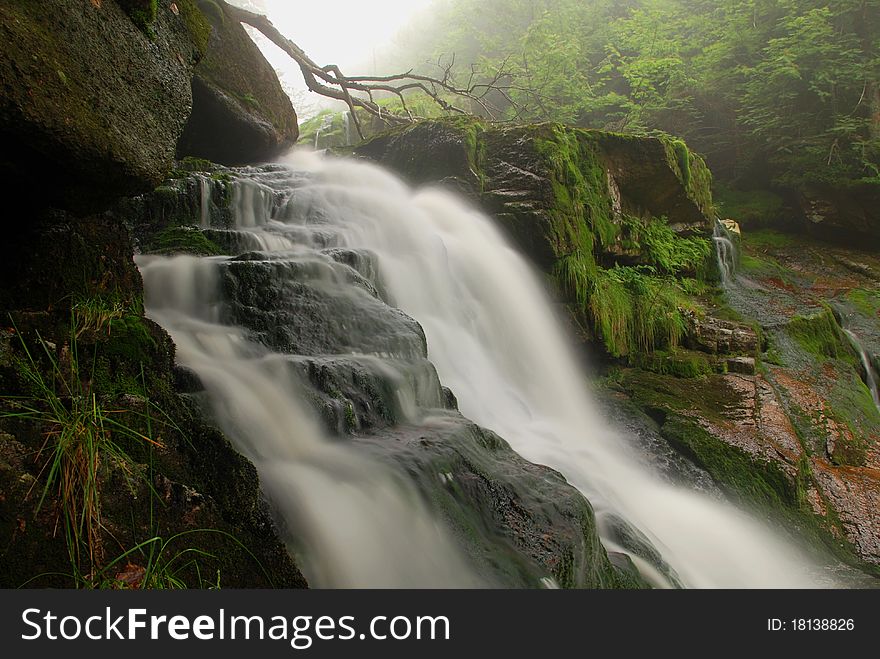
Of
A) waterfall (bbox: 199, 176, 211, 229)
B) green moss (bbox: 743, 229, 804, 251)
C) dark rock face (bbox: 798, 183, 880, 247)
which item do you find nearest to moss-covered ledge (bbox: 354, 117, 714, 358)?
waterfall (bbox: 199, 176, 211, 229)

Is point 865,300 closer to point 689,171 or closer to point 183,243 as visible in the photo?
point 689,171

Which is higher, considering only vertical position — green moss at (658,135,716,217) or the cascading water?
green moss at (658,135,716,217)

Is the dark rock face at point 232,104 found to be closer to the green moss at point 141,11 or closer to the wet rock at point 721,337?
the green moss at point 141,11

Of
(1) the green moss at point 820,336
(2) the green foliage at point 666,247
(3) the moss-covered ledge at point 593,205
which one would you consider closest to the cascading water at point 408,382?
(3) the moss-covered ledge at point 593,205

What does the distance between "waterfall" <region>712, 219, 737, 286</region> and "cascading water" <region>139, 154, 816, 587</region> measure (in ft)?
13.1

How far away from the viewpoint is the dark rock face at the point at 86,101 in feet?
5.92

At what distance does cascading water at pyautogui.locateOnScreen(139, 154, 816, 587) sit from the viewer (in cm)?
238

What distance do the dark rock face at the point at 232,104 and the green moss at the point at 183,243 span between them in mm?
3343

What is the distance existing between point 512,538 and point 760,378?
484 centimetres

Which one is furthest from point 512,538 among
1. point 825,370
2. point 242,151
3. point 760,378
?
point 242,151

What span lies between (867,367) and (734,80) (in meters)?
7.67

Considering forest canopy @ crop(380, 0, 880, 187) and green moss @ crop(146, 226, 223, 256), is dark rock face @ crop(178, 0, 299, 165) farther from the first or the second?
forest canopy @ crop(380, 0, 880, 187)

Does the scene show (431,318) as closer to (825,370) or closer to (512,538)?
(512,538)

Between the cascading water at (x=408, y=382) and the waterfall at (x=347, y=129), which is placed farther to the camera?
the waterfall at (x=347, y=129)
